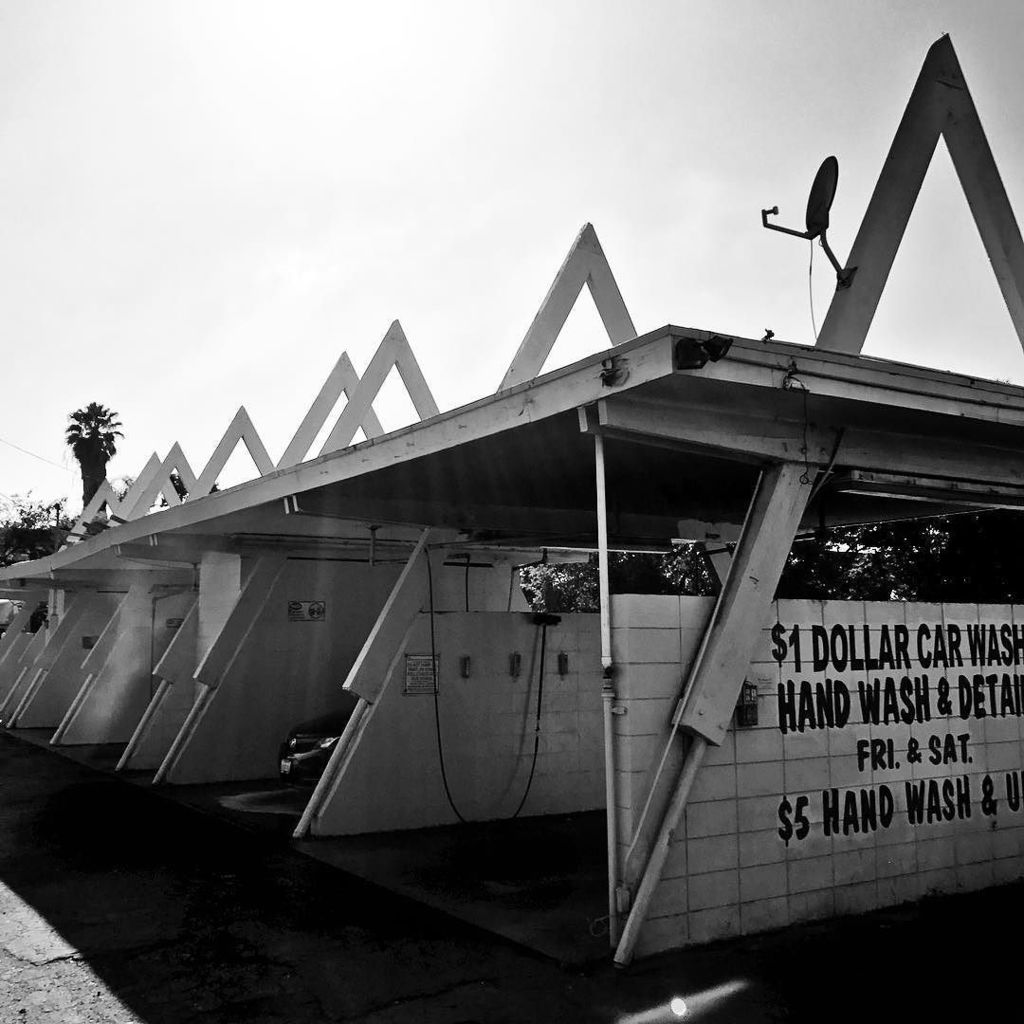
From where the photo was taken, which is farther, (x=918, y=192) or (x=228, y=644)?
(x=228, y=644)

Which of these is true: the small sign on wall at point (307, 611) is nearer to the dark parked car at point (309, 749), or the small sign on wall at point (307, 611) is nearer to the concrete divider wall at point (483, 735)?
the dark parked car at point (309, 749)

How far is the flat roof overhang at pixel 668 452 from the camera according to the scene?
5.87 m

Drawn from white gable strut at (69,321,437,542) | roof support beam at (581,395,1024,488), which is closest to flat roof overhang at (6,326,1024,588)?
roof support beam at (581,395,1024,488)

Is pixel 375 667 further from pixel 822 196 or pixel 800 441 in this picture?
pixel 822 196

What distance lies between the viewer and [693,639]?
6.35 meters

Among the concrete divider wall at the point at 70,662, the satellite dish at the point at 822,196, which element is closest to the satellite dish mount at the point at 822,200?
the satellite dish at the point at 822,196

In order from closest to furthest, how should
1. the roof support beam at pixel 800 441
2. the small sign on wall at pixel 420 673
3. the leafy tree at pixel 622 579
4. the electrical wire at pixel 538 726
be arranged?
the roof support beam at pixel 800 441 < the small sign on wall at pixel 420 673 < the electrical wire at pixel 538 726 < the leafy tree at pixel 622 579

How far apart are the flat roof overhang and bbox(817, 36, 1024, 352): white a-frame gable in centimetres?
113

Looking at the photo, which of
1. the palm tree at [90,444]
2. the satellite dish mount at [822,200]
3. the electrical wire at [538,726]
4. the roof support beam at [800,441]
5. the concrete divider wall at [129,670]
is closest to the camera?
the roof support beam at [800,441]

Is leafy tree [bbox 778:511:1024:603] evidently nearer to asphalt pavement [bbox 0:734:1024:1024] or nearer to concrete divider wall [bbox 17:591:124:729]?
asphalt pavement [bbox 0:734:1024:1024]

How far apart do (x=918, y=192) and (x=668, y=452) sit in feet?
9.52

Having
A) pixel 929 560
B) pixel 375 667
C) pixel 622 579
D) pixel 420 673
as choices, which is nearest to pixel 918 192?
pixel 420 673

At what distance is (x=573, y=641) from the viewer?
11508mm

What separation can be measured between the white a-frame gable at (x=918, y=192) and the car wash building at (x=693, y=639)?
0.02m
